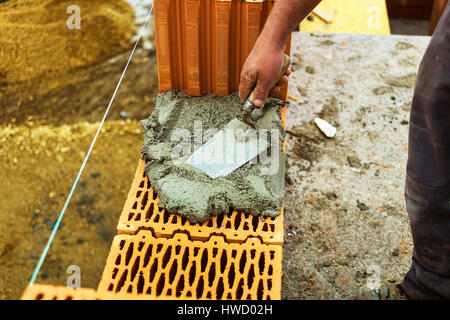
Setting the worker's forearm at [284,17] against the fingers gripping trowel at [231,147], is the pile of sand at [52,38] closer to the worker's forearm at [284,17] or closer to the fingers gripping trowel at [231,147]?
the fingers gripping trowel at [231,147]

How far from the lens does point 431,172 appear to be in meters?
1.57

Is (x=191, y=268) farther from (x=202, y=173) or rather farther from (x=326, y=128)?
(x=326, y=128)

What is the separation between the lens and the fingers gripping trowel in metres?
1.89

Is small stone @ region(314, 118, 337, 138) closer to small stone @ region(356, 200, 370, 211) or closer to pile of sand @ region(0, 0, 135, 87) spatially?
small stone @ region(356, 200, 370, 211)

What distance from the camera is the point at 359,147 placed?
2.73 metres

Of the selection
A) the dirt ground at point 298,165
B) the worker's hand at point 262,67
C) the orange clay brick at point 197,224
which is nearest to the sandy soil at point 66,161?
the dirt ground at point 298,165

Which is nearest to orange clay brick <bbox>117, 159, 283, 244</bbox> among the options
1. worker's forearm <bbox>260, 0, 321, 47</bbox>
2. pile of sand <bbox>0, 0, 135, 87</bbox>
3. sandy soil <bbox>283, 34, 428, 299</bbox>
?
sandy soil <bbox>283, 34, 428, 299</bbox>

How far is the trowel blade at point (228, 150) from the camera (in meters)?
1.90

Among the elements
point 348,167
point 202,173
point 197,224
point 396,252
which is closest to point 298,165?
point 348,167

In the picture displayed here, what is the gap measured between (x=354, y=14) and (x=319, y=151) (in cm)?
188

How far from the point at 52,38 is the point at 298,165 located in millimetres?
2686

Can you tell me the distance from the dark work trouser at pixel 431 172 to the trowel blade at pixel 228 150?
2.22ft

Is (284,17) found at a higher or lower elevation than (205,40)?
higher

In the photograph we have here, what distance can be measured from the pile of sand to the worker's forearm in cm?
260
